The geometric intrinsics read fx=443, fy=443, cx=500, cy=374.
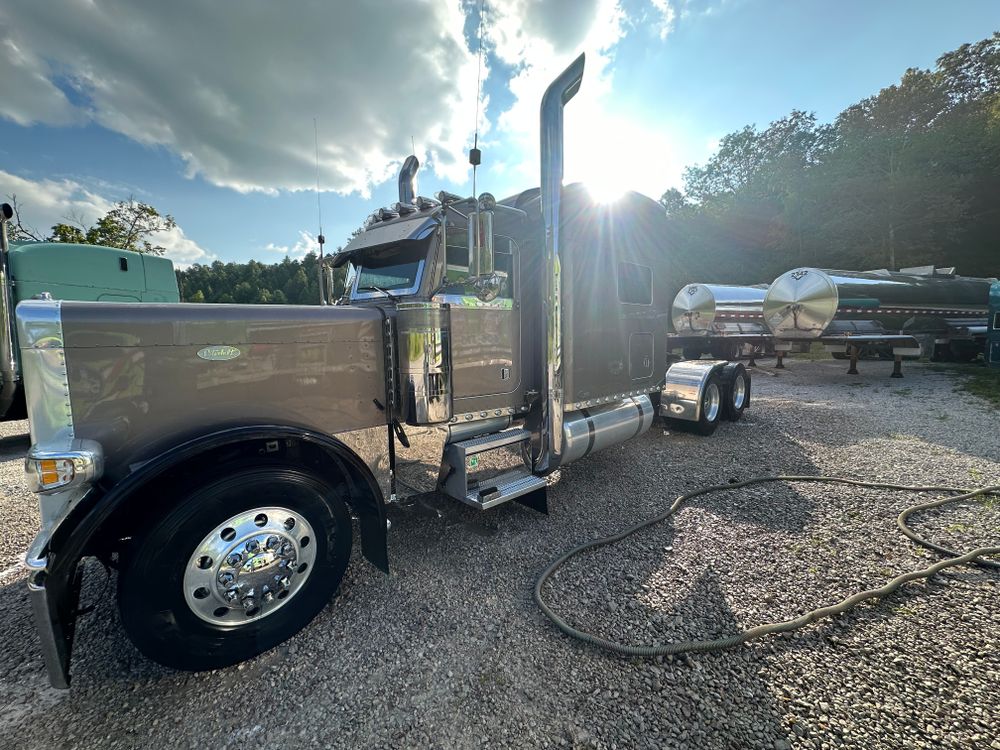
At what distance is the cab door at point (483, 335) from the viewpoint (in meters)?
3.33

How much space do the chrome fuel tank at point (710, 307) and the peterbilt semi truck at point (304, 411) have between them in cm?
1171

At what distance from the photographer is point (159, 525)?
2070mm

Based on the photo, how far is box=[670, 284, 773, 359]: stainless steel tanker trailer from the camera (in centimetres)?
1411

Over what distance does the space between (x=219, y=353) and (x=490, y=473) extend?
7.13 feet

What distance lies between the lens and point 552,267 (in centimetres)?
365

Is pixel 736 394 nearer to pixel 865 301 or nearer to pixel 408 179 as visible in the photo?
pixel 408 179

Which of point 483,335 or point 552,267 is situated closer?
point 483,335

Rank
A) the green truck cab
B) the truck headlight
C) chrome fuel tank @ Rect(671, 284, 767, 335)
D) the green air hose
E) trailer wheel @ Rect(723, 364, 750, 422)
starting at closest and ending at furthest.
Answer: the truck headlight < the green air hose < the green truck cab < trailer wheel @ Rect(723, 364, 750, 422) < chrome fuel tank @ Rect(671, 284, 767, 335)

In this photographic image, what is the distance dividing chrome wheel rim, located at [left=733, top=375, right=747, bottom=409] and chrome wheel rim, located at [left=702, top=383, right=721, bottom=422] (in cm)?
46

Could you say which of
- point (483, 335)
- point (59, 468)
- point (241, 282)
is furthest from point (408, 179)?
point (241, 282)

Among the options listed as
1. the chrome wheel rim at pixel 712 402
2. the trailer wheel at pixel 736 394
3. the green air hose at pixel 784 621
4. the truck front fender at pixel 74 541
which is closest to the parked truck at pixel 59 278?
the truck front fender at pixel 74 541

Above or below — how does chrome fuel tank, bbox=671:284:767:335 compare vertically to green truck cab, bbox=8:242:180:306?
below

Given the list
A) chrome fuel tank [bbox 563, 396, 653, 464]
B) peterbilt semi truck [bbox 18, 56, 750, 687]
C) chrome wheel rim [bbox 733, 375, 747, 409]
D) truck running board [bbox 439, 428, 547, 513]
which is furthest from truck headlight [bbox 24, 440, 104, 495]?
chrome wheel rim [bbox 733, 375, 747, 409]

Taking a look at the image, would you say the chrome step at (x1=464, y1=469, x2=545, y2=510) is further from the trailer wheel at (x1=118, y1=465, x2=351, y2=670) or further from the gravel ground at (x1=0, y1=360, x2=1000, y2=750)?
the trailer wheel at (x1=118, y1=465, x2=351, y2=670)
